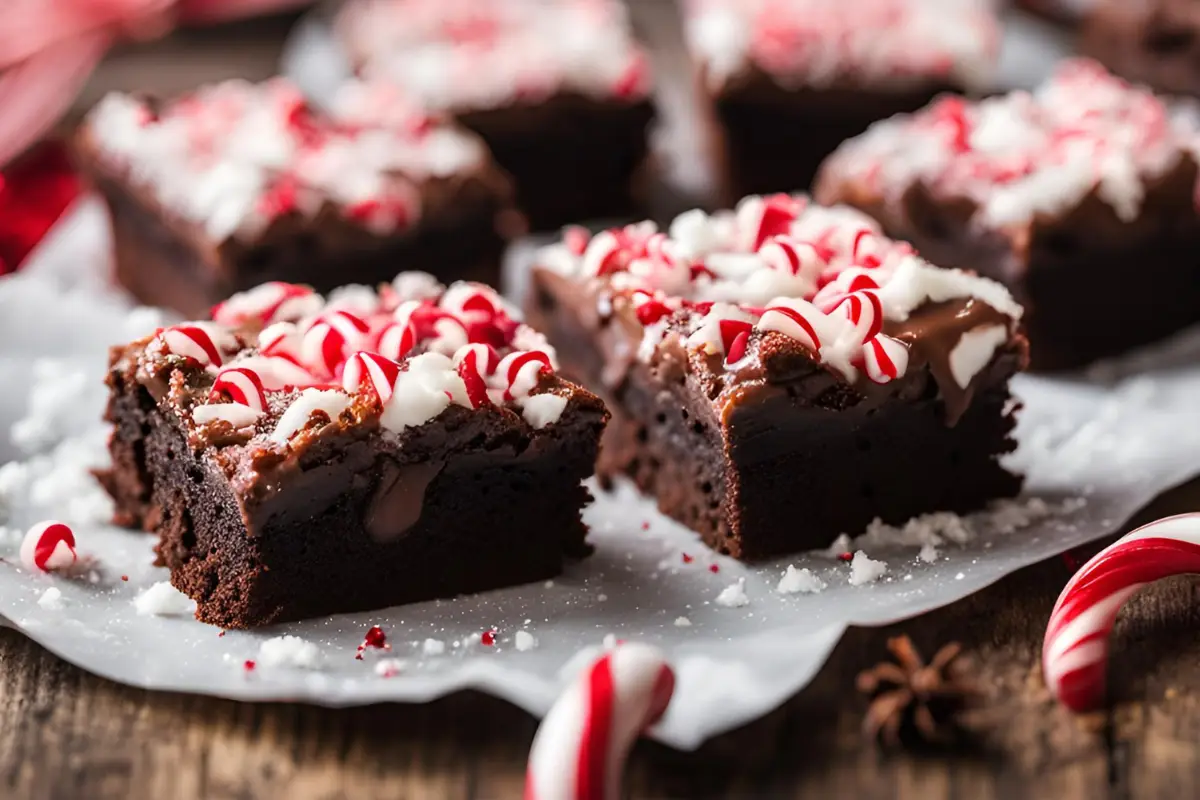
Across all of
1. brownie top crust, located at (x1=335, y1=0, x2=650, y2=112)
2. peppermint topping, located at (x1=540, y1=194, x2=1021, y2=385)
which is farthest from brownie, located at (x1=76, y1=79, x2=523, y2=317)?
peppermint topping, located at (x1=540, y1=194, x2=1021, y2=385)

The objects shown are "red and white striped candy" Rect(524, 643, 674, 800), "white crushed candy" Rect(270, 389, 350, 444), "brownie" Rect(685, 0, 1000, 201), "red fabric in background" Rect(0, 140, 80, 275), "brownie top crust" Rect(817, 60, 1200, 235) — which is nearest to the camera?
"red and white striped candy" Rect(524, 643, 674, 800)

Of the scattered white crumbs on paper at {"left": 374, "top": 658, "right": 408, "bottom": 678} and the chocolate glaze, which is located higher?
the chocolate glaze

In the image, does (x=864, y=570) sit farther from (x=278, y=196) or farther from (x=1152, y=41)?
(x=1152, y=41)

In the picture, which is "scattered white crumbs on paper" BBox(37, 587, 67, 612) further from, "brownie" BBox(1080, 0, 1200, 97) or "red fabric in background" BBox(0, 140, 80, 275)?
"brownie" BBox(1080, 0, 1200, 97)

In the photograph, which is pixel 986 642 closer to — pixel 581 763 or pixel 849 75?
pixel 581 763

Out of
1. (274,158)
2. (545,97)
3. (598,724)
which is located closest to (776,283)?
(598,724)

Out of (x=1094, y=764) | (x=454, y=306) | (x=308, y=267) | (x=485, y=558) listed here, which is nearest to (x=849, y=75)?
(x=308, y=267)
